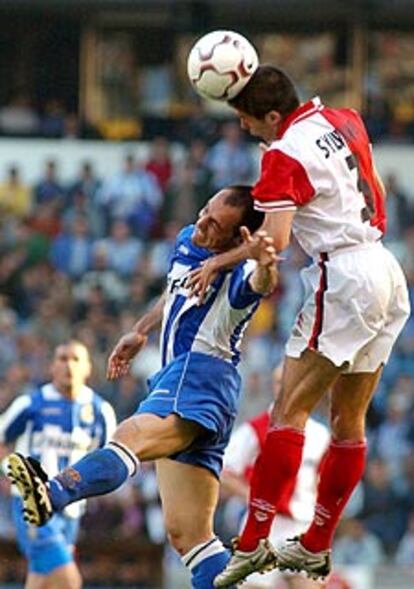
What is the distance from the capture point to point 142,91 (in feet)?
84.1

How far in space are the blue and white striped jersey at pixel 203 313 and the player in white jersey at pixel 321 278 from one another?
28cm

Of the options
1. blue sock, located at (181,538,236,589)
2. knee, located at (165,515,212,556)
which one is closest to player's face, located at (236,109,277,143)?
knee, located at (165,515,212,556)

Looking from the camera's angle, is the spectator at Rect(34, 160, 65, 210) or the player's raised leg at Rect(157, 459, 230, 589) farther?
the spectator at Rect(34, 160, 65, 210)

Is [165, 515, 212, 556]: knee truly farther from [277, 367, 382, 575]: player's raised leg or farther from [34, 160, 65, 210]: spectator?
[34, 160, 65, 210]: spectator

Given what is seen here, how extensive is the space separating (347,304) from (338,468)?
80 centimetres

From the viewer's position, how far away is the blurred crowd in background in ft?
64.7

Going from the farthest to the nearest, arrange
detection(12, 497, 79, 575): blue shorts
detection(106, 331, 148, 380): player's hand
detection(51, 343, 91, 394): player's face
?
detection(51, 343, 91, 394): player's face → detection(12, 497, 79, 575): blue shorts → detection(106, 331, 148, 380): player's hand

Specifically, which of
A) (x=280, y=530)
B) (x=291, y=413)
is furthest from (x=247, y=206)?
(x=280, y=530)

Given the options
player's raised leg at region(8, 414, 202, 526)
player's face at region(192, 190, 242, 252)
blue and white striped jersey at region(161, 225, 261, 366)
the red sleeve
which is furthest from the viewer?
blue and white striped jersey at region(161, 225, 261, 366)

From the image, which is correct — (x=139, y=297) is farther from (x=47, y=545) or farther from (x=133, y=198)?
(x=47, y=545)

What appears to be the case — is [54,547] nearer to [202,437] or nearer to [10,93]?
[202,437]

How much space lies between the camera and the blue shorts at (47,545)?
14.3 metres

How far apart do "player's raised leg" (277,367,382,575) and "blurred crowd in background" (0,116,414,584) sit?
8397mm

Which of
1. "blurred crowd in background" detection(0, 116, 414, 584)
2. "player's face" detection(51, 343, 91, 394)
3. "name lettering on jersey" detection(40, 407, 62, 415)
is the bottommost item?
"blurred crowd in background" detection(0, 116, 414, 584)
